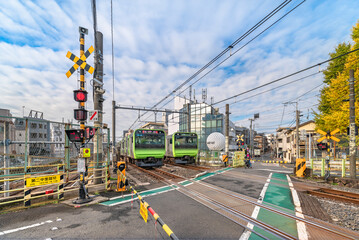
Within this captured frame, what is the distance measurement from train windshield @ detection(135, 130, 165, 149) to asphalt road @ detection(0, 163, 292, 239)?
28.1ft

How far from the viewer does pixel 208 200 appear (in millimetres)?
6477

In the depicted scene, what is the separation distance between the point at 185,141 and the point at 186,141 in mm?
115

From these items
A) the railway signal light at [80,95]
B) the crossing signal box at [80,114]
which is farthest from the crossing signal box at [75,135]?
the railway signal light at [80,95]

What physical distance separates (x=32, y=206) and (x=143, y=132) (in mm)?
9402

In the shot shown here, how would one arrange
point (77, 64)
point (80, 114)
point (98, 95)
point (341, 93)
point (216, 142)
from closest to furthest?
point (80, 114) → point (77, 64) → point (98, 95) → point (341, 93) → point (216, 142)

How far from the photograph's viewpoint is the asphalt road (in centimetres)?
402

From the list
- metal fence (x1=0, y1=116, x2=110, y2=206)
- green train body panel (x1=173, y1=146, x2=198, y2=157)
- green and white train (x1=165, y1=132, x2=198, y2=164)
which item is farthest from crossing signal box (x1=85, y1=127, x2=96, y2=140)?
green train body panel (x1=173, y1=146, x2=198, y2=157)

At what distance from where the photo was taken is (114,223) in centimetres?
459

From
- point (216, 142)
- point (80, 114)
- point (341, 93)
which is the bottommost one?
point (216, 142)

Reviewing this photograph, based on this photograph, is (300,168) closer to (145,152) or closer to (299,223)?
(299,223)

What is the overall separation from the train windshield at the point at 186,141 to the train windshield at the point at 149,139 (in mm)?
2290

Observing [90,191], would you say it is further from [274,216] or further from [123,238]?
[274,216]

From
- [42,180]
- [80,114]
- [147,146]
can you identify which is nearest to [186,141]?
[147,146]

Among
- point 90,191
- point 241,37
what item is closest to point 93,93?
point 90,191
